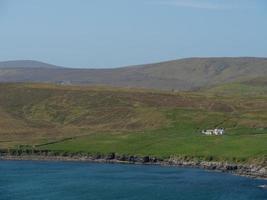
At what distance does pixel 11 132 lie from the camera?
132m

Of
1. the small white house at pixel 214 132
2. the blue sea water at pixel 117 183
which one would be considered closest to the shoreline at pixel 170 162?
the blue sea water at pixel 117 183

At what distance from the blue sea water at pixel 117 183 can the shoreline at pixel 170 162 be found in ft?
9.40

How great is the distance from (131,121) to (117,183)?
56297 millimetres

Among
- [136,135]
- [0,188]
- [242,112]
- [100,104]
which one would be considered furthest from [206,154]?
[100,104]

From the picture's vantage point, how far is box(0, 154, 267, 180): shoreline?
88644mm

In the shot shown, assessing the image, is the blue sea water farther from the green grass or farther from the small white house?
the small white house

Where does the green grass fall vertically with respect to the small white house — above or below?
below

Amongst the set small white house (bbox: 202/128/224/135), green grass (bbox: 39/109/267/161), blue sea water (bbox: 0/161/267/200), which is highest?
small white house (bbox: 202/128/224/135)

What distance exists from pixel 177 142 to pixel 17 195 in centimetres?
3955

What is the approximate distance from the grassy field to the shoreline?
141 centimetres

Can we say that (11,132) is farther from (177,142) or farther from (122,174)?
(122,174)

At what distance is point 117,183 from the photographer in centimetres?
8088

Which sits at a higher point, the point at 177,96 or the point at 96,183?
the point at 177,96

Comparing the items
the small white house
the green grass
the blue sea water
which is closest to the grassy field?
the green grass
